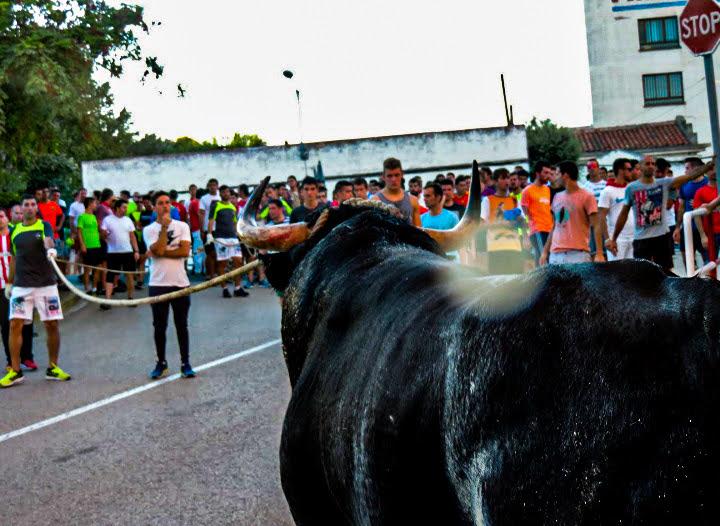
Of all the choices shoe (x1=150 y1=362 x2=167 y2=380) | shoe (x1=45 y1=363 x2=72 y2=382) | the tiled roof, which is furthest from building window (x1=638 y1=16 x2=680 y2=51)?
shoe (x1=45 y1=363 x2=72 y2=382)

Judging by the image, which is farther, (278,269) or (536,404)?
(278,269)

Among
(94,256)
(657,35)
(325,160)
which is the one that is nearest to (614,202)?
(94,256)

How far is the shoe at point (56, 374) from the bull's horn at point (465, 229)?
7249 millimetres

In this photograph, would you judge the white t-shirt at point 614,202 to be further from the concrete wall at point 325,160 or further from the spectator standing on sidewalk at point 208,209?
the concrete wall at point 325,160

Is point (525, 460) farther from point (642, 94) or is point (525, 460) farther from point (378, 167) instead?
point (642, 94)

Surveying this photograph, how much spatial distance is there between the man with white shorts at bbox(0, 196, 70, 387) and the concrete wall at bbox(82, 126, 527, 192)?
22.3 metres

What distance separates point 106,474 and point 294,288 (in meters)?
3.23

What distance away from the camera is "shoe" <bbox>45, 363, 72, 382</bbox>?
10.5 m

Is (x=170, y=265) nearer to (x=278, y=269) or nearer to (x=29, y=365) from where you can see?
(x=29, y=365)

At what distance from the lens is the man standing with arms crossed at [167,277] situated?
33.1 feet

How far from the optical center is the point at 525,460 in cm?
194

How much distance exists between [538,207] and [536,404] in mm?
11057

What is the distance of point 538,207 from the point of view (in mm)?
12805

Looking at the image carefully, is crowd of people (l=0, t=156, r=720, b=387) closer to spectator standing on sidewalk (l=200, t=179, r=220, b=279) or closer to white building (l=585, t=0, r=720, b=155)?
spectator standing on sidewalk (l=200, t=179, r=220, b=279)
